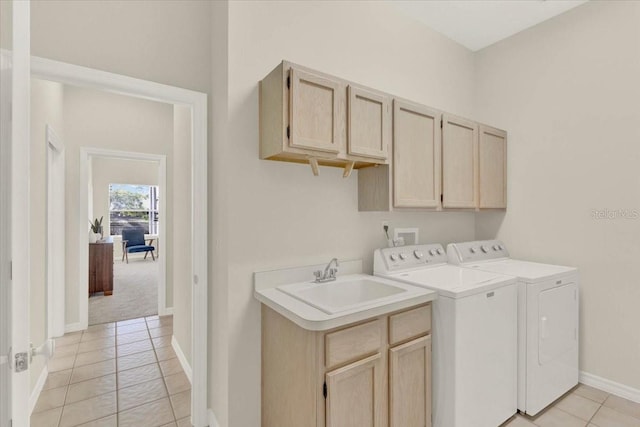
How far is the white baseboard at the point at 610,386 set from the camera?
7.23 ft

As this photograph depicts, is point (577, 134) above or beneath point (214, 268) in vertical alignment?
above

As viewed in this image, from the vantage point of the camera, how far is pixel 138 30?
180 cm

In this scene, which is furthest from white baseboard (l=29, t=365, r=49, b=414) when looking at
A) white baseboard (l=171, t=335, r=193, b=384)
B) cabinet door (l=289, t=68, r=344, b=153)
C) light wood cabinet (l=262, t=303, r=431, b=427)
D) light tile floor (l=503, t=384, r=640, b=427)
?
light tile floor (l=503, t=384, r=640, b=427)

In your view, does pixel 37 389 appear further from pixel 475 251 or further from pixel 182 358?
pixel 475 251

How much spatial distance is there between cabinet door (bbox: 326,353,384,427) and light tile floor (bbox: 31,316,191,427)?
1.23 metres

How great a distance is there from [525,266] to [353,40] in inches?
85.8

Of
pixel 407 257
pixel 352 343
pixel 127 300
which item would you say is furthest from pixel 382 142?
pixel 127 300

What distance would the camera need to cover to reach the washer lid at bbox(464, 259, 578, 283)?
2.09 meters

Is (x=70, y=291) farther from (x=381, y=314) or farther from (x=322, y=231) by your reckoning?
(x=381, y=314)

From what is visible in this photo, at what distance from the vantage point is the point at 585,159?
2443mm

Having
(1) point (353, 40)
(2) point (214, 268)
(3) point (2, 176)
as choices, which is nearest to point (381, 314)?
(2) point (214, 268)

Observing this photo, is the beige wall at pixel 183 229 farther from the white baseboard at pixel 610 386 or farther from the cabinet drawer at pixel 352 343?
the white baseboard at pixel 610 386

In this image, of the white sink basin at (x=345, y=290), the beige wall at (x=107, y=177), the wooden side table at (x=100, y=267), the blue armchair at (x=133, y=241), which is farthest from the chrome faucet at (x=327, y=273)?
the blue armchair at (x=133, y=241)

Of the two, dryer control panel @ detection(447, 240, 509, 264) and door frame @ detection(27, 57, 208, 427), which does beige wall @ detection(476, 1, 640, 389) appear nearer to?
dryer control panel @ detection(447, 240, 509, 264)
